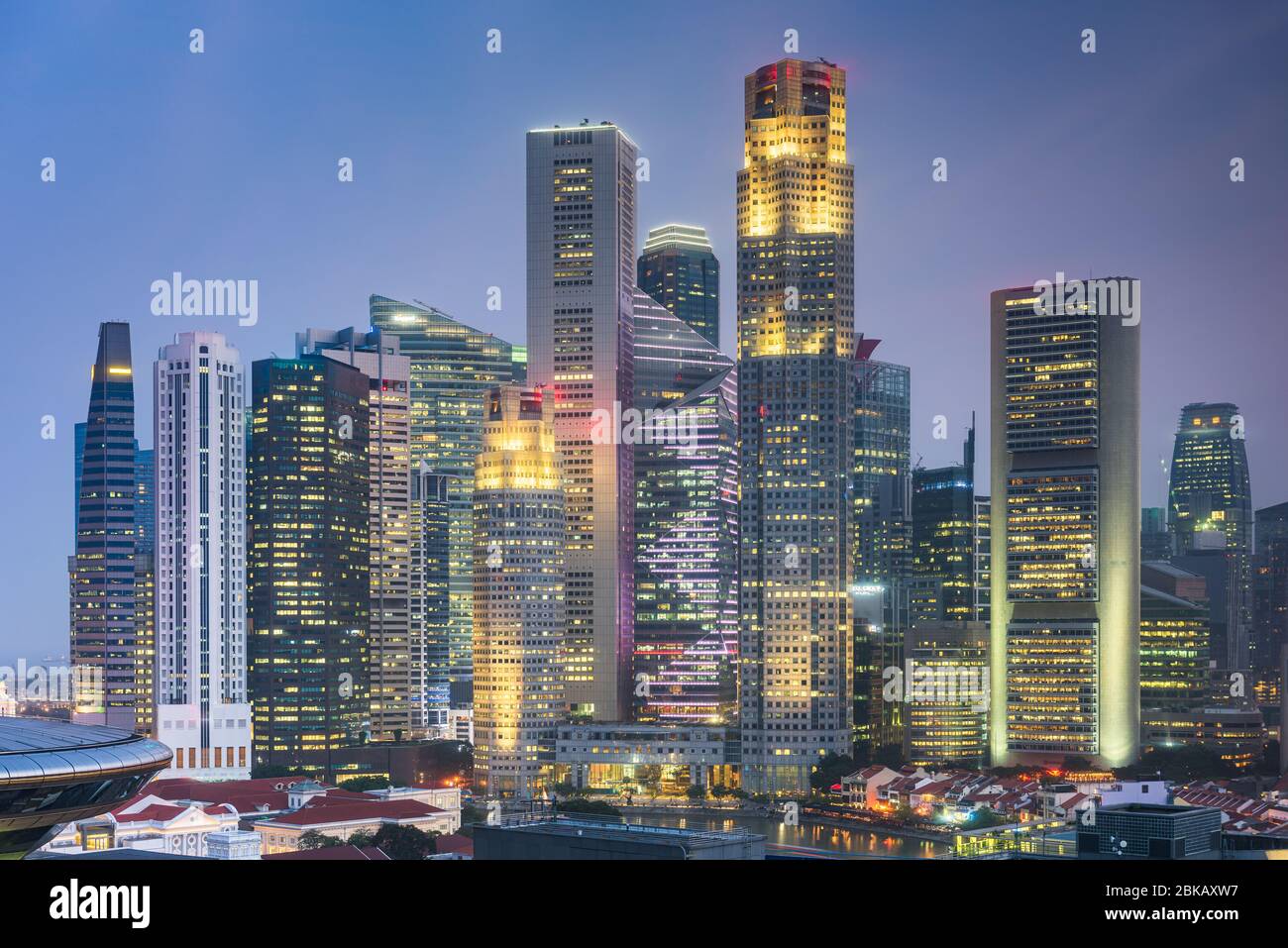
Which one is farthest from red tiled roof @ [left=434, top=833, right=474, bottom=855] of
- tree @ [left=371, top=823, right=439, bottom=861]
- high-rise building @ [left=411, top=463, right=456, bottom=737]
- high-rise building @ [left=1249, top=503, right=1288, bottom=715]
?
high-rise building @ [left=1249, top=503, right=1288, bottom=715]

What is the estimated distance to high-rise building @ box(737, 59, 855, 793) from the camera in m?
52.2

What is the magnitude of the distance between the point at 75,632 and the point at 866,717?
1048 inches

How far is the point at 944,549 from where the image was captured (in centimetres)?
6462

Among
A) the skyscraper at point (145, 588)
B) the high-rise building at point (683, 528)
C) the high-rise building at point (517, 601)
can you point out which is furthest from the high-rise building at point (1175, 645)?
the skyscraper at point (145, 588)

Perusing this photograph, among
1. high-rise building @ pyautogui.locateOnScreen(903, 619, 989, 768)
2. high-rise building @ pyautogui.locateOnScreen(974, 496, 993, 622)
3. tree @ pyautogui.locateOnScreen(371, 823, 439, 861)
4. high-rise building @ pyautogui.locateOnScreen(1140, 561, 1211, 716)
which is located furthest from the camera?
high-rise building @ pyautogui.locateOnScreen(974, 496, 993, 622)

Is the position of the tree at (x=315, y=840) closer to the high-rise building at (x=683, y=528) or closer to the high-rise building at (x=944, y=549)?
the high-rise building at (x=683, y=528)

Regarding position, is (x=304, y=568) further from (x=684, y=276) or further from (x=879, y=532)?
(x=684, y=276)

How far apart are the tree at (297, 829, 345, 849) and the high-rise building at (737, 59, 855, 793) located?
1822 centimetres

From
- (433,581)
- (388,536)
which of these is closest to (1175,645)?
(388,536)

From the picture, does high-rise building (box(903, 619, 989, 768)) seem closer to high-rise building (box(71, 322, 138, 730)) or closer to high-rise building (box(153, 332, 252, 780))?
high-rise building (box(153, 332, 252, 780))

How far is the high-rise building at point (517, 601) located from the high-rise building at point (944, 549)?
53.7 ft

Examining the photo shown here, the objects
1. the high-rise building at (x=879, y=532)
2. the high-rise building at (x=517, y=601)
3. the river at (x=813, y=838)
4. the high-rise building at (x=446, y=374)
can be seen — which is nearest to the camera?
the river at (x=813, y=838)

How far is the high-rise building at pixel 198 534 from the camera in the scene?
51.8m
